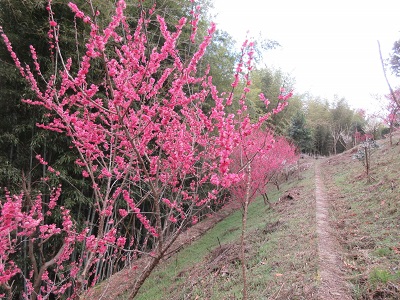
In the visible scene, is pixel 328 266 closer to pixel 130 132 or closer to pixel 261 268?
pixel 261 268

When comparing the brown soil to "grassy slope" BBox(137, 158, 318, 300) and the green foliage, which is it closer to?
"grassy slope" BBox(137, 158, 318, 300)

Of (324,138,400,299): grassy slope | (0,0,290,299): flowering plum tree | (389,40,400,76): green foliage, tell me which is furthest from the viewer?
(389,40,400,76): green foliage

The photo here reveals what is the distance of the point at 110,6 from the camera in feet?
13.6

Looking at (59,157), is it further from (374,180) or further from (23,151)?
(374,180)

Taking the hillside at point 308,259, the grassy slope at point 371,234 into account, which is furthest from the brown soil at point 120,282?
the grassy slope at point 371,234

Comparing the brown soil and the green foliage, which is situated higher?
the green foliage

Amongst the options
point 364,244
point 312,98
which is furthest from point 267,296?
point 312,98

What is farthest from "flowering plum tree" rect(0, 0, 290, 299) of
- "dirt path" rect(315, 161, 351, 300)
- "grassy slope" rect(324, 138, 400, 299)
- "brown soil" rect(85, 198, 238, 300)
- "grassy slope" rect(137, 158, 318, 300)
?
"grassy slope" rect(324, 138, 400, 299)

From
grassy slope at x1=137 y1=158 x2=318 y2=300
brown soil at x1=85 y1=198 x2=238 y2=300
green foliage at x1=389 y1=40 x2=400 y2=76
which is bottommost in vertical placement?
brown soil at x1=85 y1=198 x2=238 y2=300

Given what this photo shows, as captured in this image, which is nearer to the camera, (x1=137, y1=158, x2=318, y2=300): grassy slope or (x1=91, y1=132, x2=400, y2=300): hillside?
(x1=91, y1=132, x2=400, y2=300): hillside

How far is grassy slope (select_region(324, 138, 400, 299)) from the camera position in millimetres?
2953

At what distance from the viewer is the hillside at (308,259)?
3.15 meters

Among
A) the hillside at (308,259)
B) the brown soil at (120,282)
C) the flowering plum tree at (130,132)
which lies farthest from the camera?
the brown soil at (120,282)

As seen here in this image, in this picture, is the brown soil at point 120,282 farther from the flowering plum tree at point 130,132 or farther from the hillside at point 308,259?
the flowering plum tree at point 130,132
